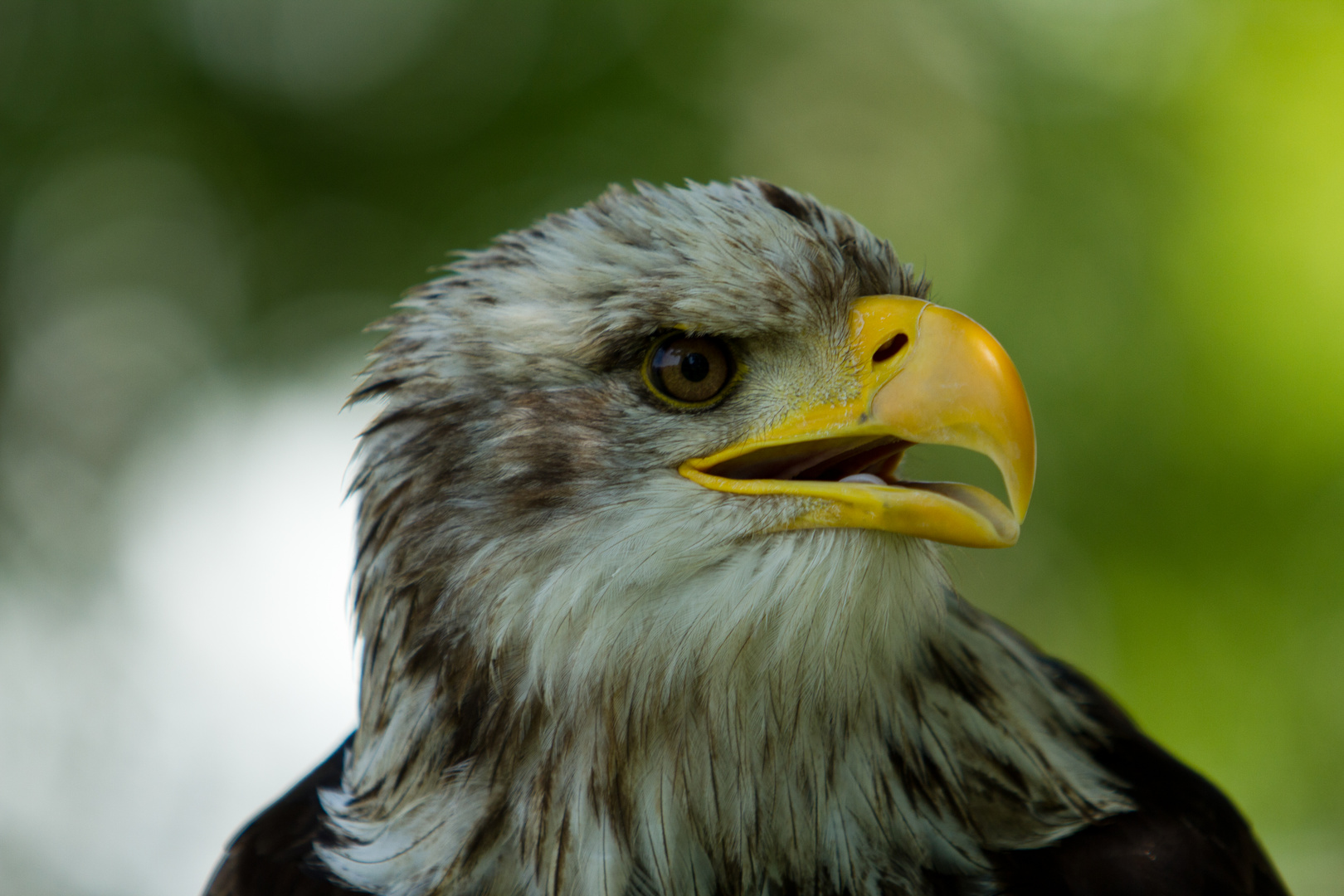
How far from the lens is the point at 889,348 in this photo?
142 centimetres

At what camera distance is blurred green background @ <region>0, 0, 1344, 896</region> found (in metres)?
6.07

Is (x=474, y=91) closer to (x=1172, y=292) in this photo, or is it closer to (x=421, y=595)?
(x=1172, y=292)

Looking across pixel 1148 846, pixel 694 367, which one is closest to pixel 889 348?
pixel 694 367

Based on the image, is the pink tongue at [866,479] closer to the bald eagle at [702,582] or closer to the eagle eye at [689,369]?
the bald eagle at [702,582]

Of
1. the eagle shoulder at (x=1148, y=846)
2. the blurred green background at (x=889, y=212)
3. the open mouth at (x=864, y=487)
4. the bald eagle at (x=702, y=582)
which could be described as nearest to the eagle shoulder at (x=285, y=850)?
the bald eagle at (x=702, y=582)

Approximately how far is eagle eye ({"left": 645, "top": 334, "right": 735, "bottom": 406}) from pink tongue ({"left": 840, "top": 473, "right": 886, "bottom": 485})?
0.74 feet

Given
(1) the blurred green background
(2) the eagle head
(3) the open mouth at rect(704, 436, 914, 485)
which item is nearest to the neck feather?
(2) the eagle head

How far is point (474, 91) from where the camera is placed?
264 inches

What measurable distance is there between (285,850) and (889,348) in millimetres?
1406

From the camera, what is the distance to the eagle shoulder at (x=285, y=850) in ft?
5.68

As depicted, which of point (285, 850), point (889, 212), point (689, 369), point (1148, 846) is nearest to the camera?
point (689, 369)

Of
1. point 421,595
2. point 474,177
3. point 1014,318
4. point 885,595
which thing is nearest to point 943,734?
point 885,595

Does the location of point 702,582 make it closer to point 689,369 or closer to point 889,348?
point 689,369

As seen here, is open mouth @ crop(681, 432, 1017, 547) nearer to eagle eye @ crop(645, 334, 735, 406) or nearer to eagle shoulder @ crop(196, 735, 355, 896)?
eagle eye @ crop(645, 334, 735, 406)
